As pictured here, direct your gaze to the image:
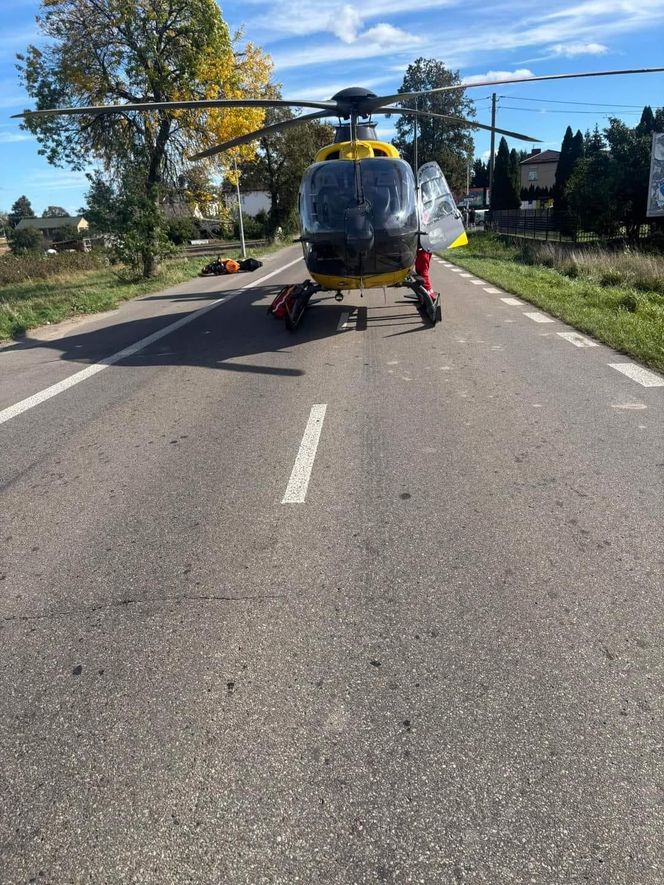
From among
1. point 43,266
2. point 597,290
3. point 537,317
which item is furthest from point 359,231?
point 43,266

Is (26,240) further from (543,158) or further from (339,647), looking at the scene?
(543,158)

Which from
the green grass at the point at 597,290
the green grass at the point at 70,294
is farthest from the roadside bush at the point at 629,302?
the green grass at the point at 70,294

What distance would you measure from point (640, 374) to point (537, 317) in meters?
3.88

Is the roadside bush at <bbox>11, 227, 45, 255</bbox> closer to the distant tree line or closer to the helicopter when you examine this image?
the distant tree line

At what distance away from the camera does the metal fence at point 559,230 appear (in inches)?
859

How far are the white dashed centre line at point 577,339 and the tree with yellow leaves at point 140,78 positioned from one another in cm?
1397

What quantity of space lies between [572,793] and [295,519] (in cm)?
227

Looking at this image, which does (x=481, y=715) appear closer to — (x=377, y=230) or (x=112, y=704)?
(x=112, y=704)

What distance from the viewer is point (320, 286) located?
32.5 ft

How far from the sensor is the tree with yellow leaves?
20.2 metres

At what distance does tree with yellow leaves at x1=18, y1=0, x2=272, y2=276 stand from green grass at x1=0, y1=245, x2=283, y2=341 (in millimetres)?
1171

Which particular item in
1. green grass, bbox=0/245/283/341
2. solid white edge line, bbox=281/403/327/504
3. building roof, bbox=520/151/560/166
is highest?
building roof, bbox=520/151/560/166

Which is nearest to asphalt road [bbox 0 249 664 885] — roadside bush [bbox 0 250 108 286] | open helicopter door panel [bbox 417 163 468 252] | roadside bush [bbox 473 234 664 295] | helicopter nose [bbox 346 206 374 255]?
helicopter nose [bbox 346 206 374 255]

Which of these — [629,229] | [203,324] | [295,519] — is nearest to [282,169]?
[629,229]
